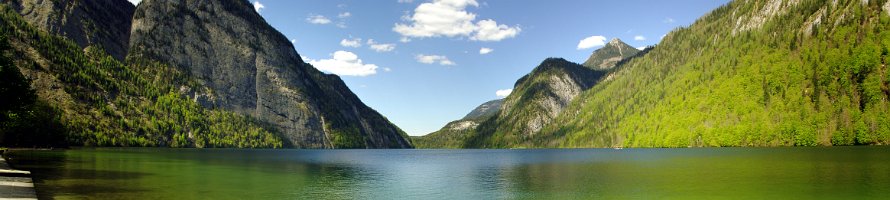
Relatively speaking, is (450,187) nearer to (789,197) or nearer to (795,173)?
(789,197)

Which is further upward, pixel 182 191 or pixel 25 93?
pixel 25 93

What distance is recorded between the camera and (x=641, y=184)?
188 feet

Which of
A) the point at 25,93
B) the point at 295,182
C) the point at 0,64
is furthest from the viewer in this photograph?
the point at 25,93

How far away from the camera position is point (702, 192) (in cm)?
4775

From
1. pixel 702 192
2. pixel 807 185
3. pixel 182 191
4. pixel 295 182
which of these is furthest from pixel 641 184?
pixel 182 191

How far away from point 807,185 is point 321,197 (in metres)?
45.5

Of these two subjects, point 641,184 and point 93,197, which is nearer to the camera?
point 93,197

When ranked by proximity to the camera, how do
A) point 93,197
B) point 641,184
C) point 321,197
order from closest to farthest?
point 93,197 → point 321,197 → point 641,184

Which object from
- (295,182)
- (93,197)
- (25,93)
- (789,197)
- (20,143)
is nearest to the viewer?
(93,197)

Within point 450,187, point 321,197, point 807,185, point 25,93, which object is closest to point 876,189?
point 807,185

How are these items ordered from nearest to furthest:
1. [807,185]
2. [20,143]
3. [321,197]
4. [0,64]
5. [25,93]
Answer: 1. [321,197]
2. [807,185]
3. [0,64]
4. [25,93]
5. [20,143]

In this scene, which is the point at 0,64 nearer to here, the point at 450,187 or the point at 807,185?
the point at 450,187

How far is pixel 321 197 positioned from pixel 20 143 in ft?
435

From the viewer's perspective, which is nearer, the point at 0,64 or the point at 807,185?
the point at 807,185
